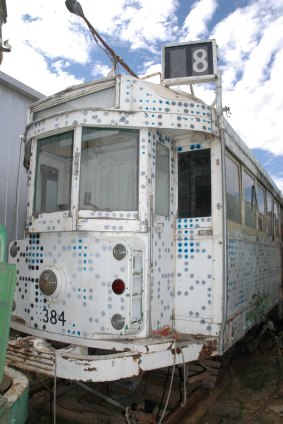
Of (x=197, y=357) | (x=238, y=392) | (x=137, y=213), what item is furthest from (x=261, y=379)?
(x=137, y=213)

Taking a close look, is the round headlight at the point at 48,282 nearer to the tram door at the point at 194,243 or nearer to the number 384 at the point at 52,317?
the number 384 at the point at 52,317

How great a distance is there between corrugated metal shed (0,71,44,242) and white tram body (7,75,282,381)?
3.27m

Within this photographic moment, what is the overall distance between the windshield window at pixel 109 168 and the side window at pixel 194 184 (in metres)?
0.64

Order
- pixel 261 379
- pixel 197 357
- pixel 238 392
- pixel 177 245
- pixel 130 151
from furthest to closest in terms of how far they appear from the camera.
→ pixel 261 379
pixel 238 392
pixel 177 245
pixel 130 151
pixel 197 357

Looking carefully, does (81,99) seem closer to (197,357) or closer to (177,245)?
(177,245)

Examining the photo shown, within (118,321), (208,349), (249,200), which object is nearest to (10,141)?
(249,200)

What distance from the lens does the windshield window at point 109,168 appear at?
3.66 metres

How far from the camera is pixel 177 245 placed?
157 inches

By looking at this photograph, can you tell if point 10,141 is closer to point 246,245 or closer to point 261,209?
point 261,209

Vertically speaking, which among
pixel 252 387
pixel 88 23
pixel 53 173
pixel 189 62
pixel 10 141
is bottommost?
pixel 252 387

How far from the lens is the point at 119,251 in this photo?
3352 mm

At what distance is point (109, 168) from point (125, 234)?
0.68 meters

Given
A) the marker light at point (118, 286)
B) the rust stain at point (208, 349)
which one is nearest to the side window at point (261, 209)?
the rust stain at point (208, 349)

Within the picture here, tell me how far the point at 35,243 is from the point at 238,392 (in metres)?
3.17
